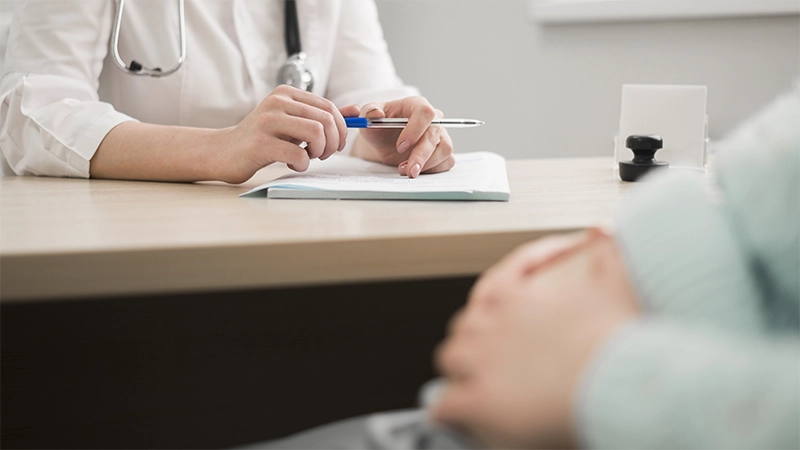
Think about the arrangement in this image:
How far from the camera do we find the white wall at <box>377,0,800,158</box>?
2.04 m

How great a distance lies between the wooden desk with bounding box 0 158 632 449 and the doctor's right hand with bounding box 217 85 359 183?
4 centimetres

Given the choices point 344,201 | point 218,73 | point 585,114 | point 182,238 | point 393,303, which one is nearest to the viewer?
point 182,238

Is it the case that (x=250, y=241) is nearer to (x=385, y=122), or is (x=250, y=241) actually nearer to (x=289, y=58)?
(x=385, y=122)

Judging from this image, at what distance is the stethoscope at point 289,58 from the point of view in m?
1.19

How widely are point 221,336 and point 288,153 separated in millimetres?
321

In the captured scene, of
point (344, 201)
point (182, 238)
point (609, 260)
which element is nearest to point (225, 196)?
point (344, 201)

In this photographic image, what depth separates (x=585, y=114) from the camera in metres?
2.26

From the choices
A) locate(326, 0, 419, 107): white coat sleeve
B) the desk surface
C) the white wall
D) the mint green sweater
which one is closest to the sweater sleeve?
the mint green sweater

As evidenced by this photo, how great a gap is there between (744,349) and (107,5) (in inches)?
45.5

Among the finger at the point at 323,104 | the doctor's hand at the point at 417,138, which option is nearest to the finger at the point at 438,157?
the doctor's hand at the point at 417,138

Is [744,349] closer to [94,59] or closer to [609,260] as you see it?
[609,260]

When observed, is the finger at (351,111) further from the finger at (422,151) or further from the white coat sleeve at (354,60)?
the white coat sleeve at (354,60)

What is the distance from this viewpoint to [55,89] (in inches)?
43.5

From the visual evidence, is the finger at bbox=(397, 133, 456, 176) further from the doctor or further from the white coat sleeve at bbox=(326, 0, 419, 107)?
the white coat sleeve at bbox=(326, 0, 419, 107)
